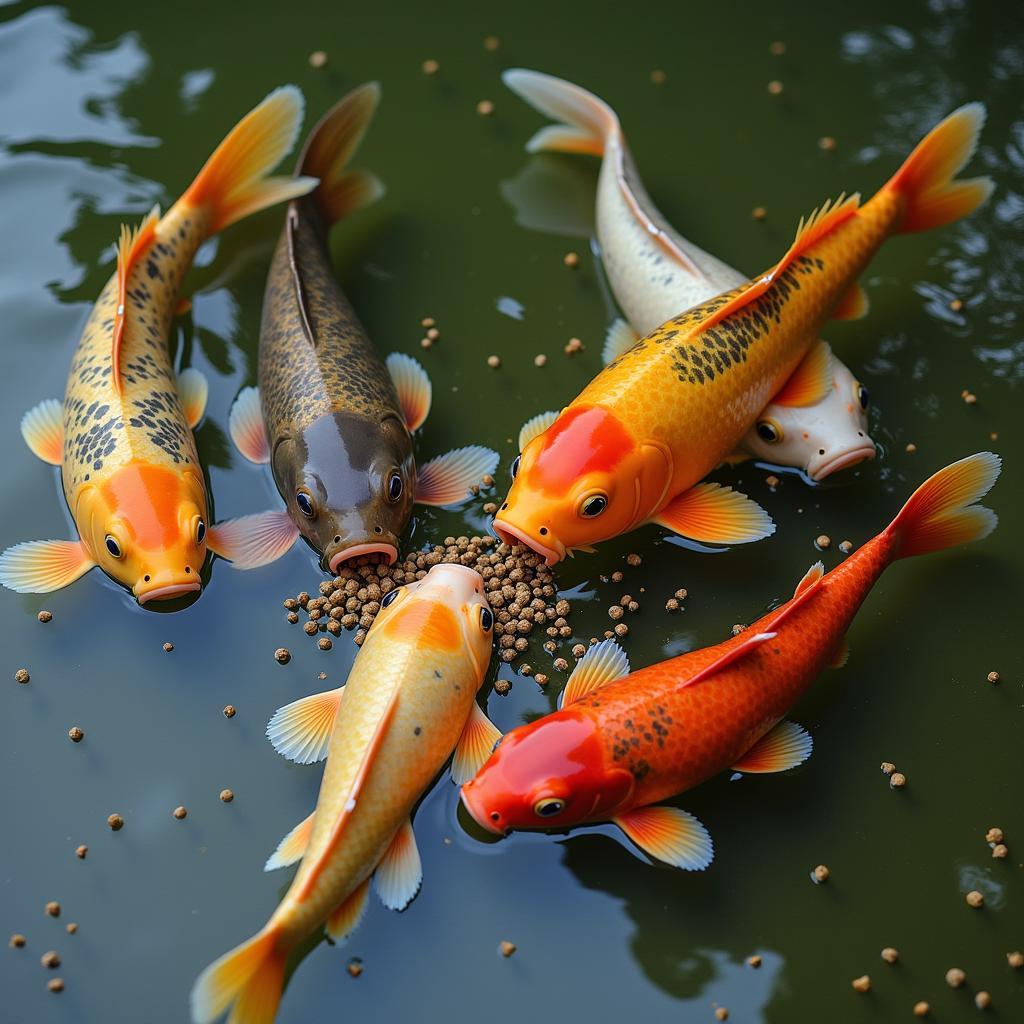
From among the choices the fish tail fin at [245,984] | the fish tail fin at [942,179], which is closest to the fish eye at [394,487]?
the fish tail fin at [245,984]

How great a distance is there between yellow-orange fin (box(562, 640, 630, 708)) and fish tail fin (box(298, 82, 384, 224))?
2.16 metres

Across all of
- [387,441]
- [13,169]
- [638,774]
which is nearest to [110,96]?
[13,169]

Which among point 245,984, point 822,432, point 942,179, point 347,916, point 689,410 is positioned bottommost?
point 347,916

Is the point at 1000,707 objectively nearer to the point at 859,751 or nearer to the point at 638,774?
the point at 859,751

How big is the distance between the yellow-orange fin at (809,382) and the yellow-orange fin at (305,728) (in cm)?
173

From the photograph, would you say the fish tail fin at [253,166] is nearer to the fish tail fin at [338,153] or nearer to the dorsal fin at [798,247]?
the fish tail fin at [338,153]

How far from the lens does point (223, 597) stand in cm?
377

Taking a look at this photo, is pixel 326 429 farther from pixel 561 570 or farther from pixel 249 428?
pixel 561 570

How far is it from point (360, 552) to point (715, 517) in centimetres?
111

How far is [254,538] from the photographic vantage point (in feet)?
12.5

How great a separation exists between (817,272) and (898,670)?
1322 millimetres

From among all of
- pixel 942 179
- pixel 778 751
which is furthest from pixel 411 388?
pixel 942 179

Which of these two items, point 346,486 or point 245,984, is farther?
point 346,486

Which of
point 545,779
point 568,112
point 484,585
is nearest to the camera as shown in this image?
point 545,779
